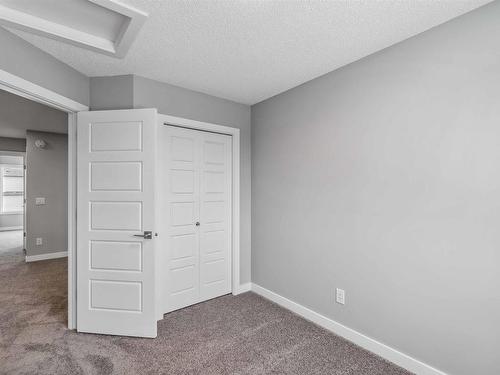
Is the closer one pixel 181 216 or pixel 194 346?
pixel 194 346

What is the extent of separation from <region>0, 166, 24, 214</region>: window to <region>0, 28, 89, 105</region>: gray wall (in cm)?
707

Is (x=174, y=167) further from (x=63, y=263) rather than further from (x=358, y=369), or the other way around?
(x=63, y=263)

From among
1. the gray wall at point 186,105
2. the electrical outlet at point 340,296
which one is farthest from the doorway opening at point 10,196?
the electrical outlet at point 340,296

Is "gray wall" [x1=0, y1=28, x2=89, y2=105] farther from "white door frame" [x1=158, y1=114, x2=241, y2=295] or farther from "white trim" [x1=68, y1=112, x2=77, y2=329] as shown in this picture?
"white door frame" [x1=158, y1=114, x2=241, y2=295]

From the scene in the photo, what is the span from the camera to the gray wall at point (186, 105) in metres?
2.50

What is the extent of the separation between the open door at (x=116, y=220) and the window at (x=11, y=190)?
23.4ft

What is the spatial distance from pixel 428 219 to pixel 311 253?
113cm

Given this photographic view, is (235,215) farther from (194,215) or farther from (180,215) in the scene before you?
(180,215)

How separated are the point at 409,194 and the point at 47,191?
230 inches

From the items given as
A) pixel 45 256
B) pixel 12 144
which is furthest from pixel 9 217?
pixel 45 256

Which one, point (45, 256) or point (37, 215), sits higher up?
point (37, 215)

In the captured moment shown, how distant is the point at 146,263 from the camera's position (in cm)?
232

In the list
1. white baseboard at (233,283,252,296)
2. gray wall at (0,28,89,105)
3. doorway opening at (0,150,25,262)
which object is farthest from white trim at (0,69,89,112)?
doorway opening at (0,150,25,262)

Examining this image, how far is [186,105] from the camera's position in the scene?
2.83 meters
